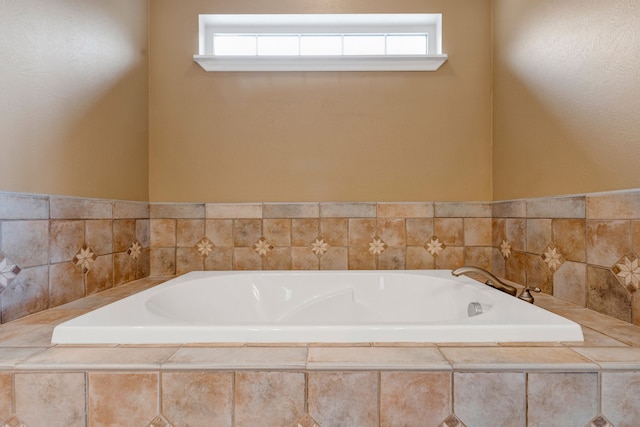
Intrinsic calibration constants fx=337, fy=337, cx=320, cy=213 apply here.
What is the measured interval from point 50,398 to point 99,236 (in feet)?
2.85

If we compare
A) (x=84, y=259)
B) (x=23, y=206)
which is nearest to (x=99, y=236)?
(x=84, y=259)

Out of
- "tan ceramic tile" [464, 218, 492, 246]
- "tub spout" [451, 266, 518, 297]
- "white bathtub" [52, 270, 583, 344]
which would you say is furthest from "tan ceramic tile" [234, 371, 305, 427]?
"tan ceramic tile" [464, 218, 492, 246]

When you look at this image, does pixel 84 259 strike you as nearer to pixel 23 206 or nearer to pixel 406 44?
pixel 23 206

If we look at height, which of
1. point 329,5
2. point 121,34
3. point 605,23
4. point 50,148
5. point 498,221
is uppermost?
point 329,5

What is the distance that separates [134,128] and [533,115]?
187 centimetres

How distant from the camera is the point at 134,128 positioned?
169 centimetres

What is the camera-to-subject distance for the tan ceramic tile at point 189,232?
181 centimetres

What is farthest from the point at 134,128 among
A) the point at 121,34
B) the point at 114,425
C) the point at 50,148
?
the point at 114,425

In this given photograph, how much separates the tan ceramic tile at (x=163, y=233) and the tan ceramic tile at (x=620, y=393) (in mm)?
1791

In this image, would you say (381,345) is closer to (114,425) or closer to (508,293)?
(114,425)

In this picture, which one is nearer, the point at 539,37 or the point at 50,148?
the point at 50,148

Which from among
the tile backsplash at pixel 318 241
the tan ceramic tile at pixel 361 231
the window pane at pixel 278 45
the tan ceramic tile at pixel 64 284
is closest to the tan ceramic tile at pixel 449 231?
the tile backsplash at pixel 318 241

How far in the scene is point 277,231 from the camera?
1797 millimetres

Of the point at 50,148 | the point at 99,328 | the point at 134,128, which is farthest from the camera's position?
the point at 134,128
